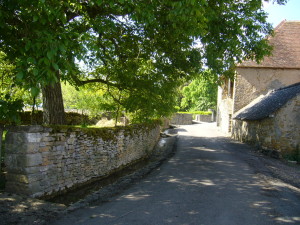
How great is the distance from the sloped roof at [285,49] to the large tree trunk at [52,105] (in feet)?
61.0

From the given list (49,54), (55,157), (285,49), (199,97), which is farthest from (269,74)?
(199,97)

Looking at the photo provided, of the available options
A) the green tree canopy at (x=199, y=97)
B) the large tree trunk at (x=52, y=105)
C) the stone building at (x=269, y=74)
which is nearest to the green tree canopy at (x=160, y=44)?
the large tree trunk at (x=52, y=105)

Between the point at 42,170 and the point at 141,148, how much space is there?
7904 mm

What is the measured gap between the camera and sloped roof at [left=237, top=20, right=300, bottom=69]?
2336 centimetres

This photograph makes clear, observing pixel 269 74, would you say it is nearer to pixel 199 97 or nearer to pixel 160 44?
pixel 160 44

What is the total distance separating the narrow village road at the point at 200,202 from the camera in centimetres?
529

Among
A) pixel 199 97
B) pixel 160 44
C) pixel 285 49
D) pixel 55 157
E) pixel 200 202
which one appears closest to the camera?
pixel 200 202

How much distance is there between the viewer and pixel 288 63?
918 inches

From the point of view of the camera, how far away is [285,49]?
2439 centimetres

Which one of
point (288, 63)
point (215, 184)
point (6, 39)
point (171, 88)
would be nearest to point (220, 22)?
point (171, 88)

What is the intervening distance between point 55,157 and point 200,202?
383 centimetres

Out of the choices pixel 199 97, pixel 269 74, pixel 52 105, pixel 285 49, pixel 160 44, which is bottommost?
pixel 52 105

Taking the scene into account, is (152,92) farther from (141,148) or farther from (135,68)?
(141,148)

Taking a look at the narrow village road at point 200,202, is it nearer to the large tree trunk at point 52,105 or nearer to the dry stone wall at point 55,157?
the dry stone wall at point 55,157
